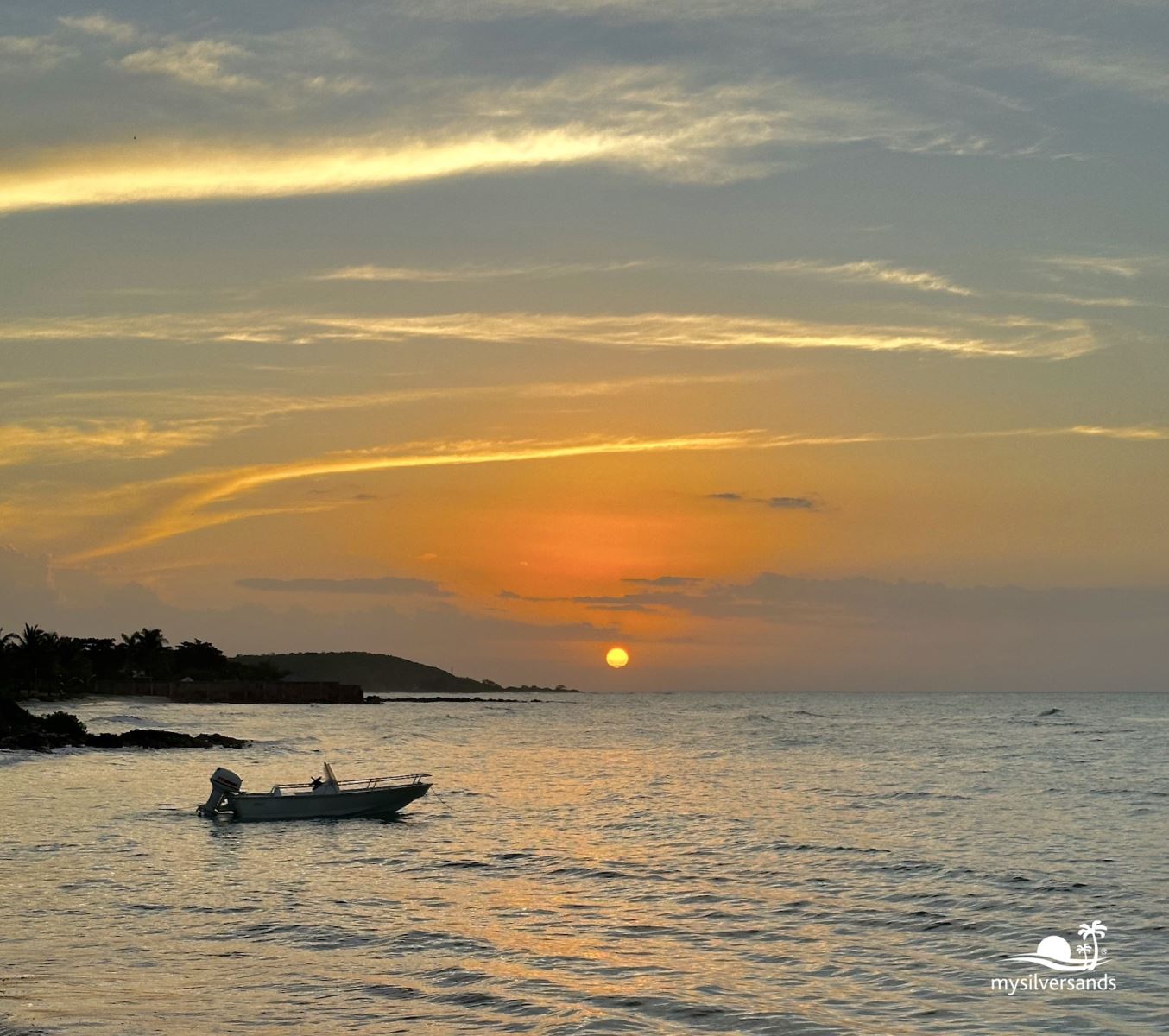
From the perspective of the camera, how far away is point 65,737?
91375 millimetres

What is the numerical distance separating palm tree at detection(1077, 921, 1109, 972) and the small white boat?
2707 centimetres

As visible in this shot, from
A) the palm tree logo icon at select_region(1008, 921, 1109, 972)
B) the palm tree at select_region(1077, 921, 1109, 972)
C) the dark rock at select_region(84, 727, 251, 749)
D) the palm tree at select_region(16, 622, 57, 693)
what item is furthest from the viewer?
the palm tree at select_region(16, 622, 57, 693)

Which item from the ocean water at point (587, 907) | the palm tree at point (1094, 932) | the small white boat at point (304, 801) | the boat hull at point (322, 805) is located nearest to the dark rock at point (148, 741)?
the ocean water at point (587, 907)

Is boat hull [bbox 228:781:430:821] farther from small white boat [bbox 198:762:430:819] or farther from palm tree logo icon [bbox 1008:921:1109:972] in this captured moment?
palm tree logo icon [bbox 1008:921:1109:972]

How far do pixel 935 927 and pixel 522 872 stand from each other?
42.4ft

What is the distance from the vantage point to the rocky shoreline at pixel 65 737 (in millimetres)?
86625

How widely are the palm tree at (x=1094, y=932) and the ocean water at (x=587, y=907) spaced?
16.7 inches

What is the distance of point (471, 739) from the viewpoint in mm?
129125

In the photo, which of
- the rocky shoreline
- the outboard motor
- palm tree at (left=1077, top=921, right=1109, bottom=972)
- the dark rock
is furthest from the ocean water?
the dark rock

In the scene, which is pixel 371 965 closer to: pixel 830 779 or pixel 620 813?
pixel 620 813

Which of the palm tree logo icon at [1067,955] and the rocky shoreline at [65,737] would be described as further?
the rocky shoreline at [65,737]

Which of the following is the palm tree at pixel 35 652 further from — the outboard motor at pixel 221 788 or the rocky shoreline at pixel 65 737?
the outboard motor at pixel 221 788

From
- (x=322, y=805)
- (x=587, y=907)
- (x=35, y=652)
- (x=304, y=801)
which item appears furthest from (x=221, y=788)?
(x=35, y=652)

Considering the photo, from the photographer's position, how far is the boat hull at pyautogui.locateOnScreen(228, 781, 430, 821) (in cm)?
4859
